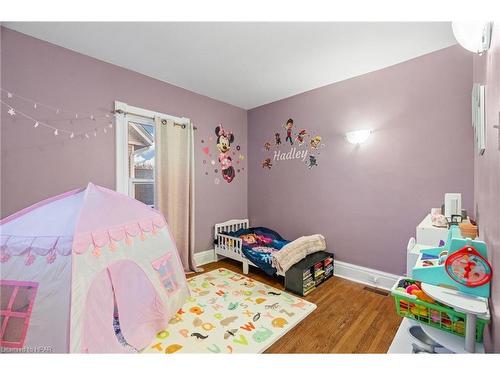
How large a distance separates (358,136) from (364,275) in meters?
1.65

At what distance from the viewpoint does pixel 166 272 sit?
5.99 ft

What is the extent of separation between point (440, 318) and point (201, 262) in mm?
2751

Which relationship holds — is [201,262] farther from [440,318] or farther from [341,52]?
[341,52]

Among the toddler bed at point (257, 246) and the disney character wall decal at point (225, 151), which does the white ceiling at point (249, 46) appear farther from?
the toddler bed at point (257, 246)

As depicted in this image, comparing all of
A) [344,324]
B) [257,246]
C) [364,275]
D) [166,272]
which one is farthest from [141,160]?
[364,275]

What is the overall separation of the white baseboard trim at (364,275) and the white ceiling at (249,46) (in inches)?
91.0

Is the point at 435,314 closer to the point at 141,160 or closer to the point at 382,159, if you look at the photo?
the point at 382,159

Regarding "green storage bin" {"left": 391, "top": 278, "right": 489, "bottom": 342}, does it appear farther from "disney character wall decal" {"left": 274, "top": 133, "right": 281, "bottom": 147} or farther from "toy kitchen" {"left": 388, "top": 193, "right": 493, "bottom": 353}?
"disney character wall decal" {"left": 274, "top": 133, "right": 281, "bottom": 147}

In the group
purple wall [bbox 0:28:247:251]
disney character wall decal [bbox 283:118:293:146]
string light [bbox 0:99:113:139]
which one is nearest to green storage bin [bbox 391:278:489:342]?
disney character wall decal [bbox 283:118:293:146]

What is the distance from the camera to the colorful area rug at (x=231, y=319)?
1547mm

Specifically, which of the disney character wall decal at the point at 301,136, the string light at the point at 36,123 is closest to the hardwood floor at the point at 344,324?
the disney character wall decal at the point at 301,136

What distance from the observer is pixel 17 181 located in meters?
1.80

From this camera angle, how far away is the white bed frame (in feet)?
9.34
